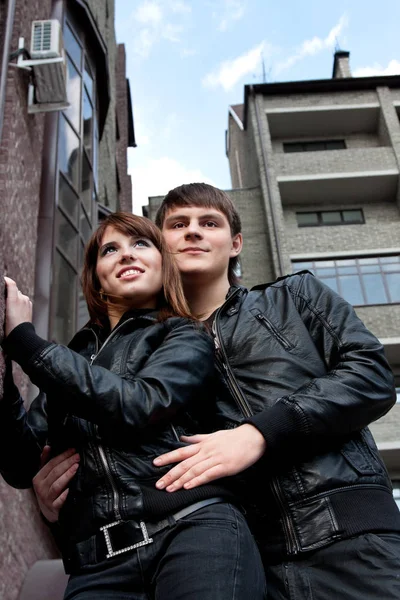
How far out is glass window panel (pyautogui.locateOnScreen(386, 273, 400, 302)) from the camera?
2124cm

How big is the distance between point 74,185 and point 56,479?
790cm

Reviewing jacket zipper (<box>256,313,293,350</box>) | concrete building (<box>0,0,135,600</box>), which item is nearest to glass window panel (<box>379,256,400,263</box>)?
concrete building (<box>0,0,135,600</box>)

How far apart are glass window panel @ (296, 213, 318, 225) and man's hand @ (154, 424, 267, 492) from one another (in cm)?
2287

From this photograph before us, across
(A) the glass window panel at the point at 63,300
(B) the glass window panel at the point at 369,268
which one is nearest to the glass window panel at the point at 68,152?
(A) the glass window panel at the point at 63,300

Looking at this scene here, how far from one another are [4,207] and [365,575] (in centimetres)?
513

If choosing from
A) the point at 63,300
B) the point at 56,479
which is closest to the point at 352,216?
the point at 63,300

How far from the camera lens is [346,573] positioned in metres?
1.78

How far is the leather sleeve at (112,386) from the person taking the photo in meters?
1.83

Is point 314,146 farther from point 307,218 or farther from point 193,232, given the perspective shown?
point 193,232

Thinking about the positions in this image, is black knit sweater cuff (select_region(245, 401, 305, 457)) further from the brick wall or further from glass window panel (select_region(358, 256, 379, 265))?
glass window panel (select_region(358, 256, 379, 265))

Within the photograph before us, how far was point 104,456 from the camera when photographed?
6.26 ft

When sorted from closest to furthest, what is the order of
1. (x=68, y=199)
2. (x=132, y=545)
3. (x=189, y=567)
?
(x=189, y=567) < (x=132, y=545) < (x=68, y=199)

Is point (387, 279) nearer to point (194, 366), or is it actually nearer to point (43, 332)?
point (43, 332)

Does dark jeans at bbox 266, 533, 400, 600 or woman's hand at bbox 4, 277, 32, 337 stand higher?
woman's hand at bbox 4, 277, 32, 337
